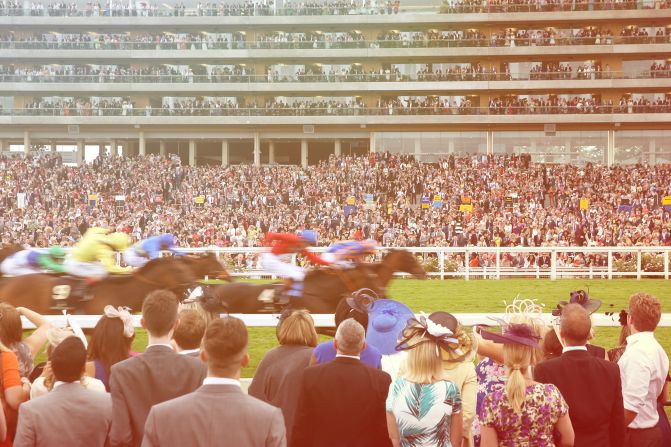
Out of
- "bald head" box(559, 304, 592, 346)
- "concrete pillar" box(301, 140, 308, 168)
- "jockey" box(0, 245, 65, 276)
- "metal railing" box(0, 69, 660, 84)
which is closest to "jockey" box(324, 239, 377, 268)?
"jockey" box(0, 245, 65, 276)

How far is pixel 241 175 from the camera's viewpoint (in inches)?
1781

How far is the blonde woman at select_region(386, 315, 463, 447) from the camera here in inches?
163

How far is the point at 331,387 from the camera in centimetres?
432

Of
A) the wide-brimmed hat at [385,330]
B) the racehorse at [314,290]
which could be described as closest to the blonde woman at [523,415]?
the wide-brimmed hat at [385,330]

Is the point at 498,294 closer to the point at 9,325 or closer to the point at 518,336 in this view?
the point at 518,336

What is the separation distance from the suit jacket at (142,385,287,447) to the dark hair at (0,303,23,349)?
1.86 metres

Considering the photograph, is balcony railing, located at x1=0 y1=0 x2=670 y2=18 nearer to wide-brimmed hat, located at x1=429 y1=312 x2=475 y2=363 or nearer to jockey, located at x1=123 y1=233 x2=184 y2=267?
jockey, located at x1=123 y1=233 x2=184 y2=267

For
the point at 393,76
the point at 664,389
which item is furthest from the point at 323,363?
the point at 393,76

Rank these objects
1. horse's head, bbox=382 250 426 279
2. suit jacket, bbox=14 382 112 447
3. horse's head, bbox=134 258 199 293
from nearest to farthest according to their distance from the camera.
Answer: suit jacket, bbox=14 382 112 447 < horse's head, bbox=134 258 199 293 < horse's head, bbox=382 250 426 279

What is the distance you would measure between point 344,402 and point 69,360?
134cm

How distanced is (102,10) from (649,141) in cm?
3628

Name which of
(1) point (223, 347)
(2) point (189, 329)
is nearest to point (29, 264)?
(2) point (189, 329)

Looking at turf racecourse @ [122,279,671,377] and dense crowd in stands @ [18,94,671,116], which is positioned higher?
dense crowd in stands @ [18,94,671,116]

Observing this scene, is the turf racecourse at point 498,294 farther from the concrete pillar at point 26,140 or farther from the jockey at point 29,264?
the concrete pillar at point 26,140
